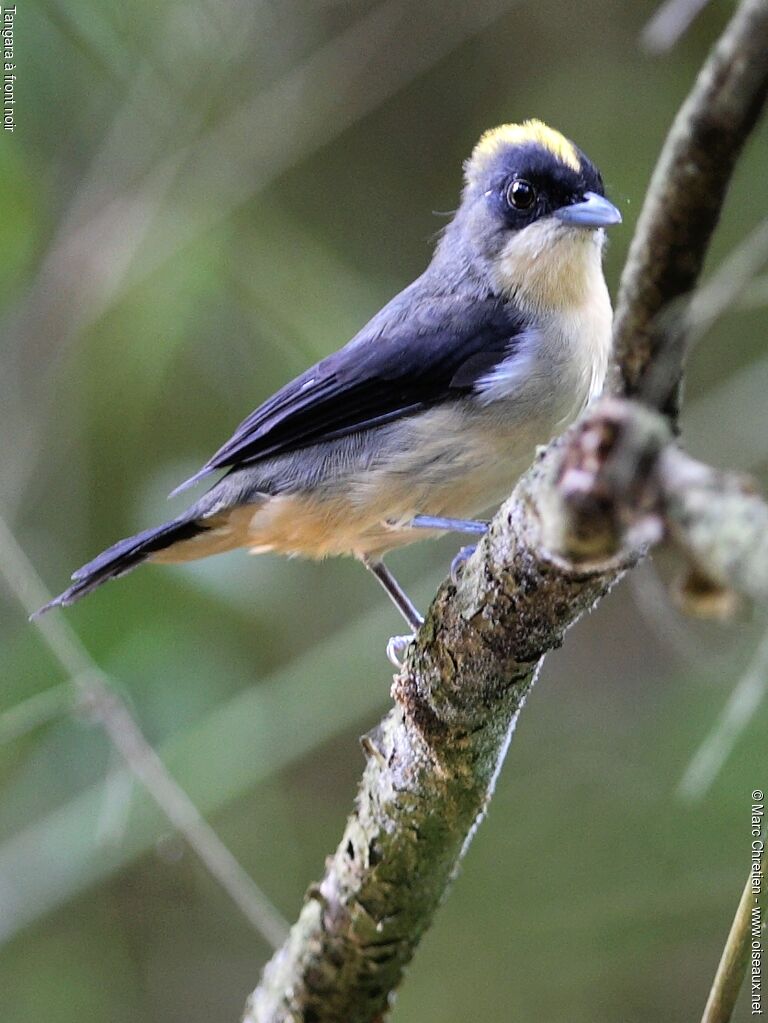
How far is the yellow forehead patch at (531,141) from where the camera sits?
3199 mm

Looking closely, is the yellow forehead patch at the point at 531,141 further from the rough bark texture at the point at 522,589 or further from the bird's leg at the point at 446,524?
the rough bark texture at the point at 522,589

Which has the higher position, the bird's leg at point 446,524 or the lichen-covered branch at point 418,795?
the bird's leg at point 446,524

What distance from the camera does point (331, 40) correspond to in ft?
15.4

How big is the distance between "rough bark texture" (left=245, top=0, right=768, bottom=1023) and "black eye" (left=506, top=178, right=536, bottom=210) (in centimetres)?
153

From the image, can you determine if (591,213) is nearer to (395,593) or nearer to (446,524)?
(446,524)

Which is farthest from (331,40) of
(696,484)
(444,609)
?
(696,484)

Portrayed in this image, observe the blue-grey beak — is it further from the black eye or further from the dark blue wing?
the dark blue wing

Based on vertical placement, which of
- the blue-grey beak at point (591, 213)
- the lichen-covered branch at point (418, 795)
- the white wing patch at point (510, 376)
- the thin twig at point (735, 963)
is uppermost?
the blue-grey beak at point (591, 213)

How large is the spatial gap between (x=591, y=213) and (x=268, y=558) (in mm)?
1655

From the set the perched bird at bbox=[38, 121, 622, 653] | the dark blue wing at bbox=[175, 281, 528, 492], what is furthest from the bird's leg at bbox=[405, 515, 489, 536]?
the dark blue wing at bbox=[175, 281, 528, 492]

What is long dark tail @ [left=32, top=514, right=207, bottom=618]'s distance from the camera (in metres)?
3.02

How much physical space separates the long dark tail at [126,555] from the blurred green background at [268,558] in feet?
2.03

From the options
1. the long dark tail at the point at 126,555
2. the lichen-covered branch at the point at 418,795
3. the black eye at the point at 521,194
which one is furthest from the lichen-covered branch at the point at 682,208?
the black eye at the point at 521,194

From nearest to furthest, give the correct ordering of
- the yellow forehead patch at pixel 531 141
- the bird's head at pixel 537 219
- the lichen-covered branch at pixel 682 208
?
1. the lichen-covered branch at pixel 682 208
2. the bird's head at pixel 537 219
3. the yellow forehead patch at pixel 531 141
